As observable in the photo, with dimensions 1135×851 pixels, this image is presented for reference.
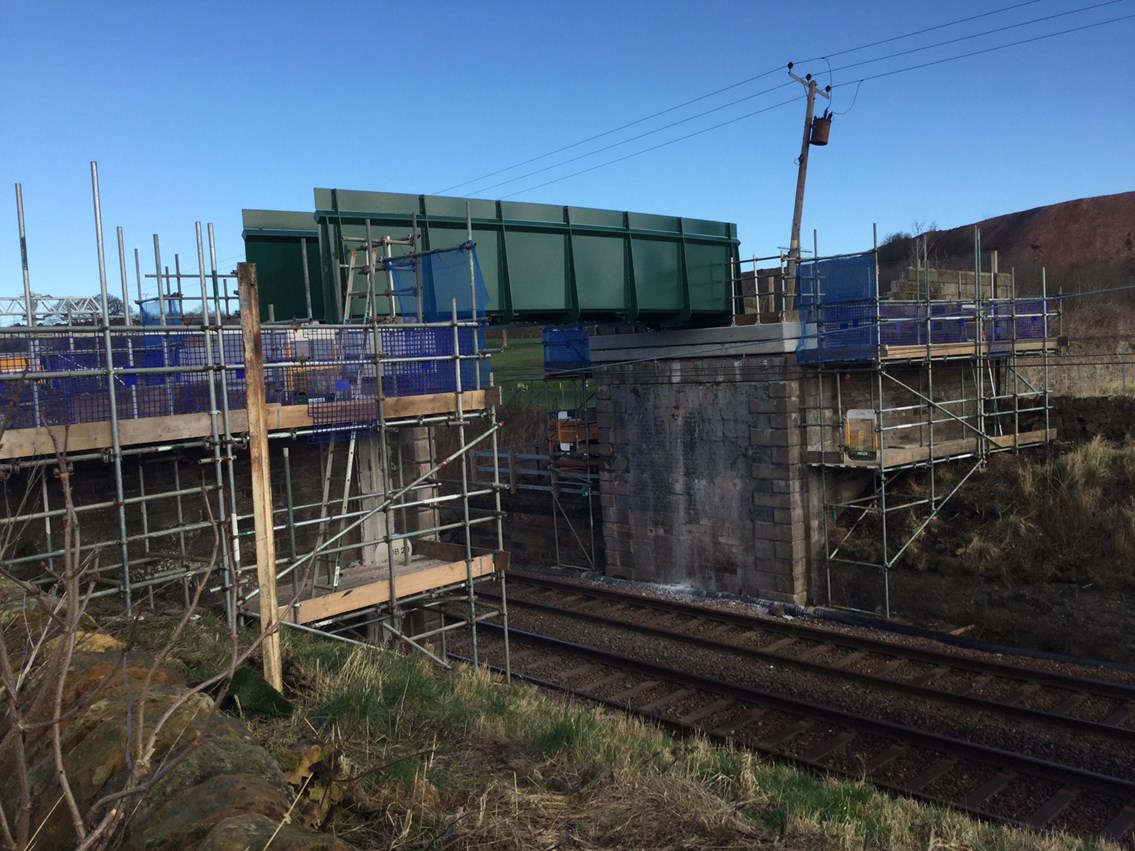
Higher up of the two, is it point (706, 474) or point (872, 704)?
point (706, 474)

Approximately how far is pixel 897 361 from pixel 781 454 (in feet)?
8.15

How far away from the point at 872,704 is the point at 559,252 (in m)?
8.98

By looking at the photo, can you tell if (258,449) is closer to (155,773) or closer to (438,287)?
(155,773)

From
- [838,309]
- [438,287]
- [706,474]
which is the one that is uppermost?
[438,287]

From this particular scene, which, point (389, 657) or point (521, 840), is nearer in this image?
point (521, 840)

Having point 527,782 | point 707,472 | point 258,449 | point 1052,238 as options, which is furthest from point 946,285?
point 1052,238

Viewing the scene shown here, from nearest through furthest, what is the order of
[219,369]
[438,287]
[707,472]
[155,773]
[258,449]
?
1. [155,773]
2. [258,449]
3. [219,369]
4. [438,287]
5. [707,472]

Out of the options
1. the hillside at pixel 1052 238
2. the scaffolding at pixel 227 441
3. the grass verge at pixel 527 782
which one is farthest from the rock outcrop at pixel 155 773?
the hillside at pixel 1052 238

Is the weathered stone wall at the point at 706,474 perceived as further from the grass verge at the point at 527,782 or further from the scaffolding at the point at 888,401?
the grass verge at the point at 527,782

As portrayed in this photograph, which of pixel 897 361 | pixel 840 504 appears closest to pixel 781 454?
pixel 840 504

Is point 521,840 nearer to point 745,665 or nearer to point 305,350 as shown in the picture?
point 305,350

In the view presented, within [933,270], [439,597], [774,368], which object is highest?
[933,270]

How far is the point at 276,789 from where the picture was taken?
3811 mm

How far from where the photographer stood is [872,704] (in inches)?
450
